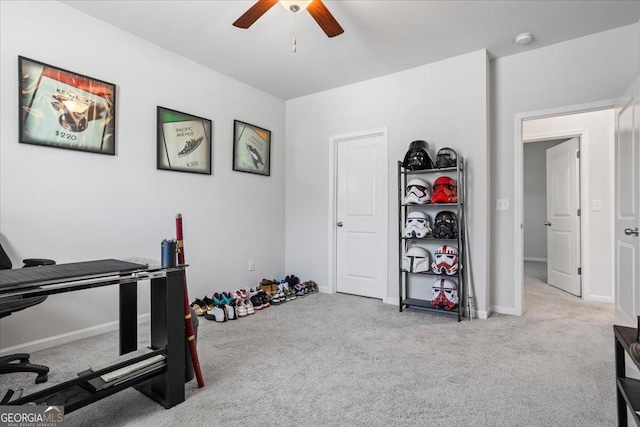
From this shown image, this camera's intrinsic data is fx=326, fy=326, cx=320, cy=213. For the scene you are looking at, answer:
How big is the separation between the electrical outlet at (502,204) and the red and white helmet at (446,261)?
676 mm

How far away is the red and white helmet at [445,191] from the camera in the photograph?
131 inches

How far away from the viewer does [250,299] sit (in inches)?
144

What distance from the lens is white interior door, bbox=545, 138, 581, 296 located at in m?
4.25

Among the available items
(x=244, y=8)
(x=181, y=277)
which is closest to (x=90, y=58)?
(x=244, y=8)

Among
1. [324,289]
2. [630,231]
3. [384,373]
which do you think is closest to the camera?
[384,373]

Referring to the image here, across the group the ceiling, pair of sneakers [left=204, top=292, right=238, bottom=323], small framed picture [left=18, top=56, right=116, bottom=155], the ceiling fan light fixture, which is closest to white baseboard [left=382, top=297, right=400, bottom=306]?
pair of sneakers [left=204, top=292, right=238, bottom=323]

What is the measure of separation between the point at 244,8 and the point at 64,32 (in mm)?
1457

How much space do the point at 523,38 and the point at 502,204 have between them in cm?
159

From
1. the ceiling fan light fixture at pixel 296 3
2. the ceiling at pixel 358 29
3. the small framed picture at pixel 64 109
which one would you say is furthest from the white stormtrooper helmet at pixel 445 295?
the small framed picture at pixel 64 109

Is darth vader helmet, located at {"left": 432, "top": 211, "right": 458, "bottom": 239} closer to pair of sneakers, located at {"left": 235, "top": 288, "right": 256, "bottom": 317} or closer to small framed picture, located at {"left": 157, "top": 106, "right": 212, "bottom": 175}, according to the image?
pair of sneakers, located at {"left": 235, "top": 288, "right": 256, "bottom": 317}

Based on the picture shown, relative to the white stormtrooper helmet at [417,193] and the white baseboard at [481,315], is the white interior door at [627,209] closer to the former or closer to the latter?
the white baseboard at [481,315]

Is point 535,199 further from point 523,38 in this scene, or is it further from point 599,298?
point 523,38

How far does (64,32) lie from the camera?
2.62m

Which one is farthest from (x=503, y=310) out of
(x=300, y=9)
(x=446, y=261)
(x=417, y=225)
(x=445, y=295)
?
(x=300, y=9)
